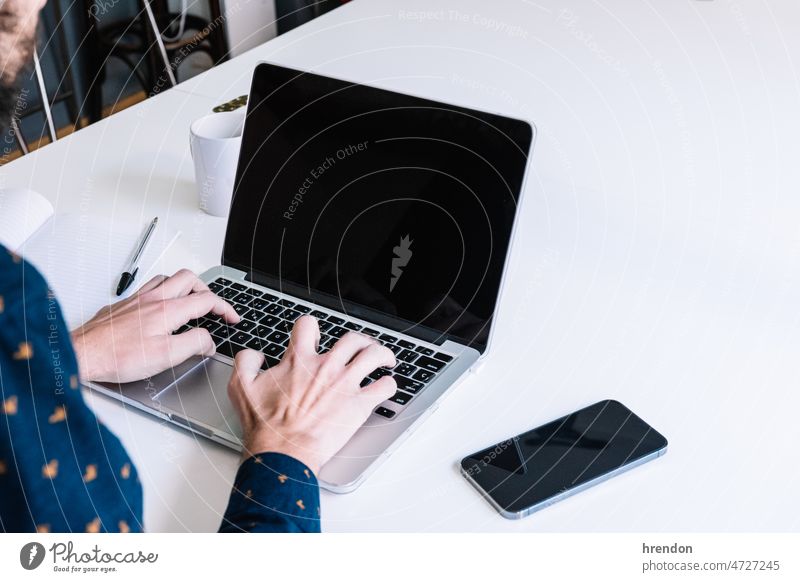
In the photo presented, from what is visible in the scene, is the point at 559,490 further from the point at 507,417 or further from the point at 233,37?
the point at 233,37

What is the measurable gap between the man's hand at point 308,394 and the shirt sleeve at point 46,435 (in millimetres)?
116

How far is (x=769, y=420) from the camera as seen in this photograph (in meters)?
0.63

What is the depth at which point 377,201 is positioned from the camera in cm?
75

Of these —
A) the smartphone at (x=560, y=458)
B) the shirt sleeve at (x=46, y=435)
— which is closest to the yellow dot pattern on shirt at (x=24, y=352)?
the shirt sleeve at (x=46, y=435)

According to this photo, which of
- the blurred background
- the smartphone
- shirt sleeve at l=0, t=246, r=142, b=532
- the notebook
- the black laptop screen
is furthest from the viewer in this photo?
the blurred background

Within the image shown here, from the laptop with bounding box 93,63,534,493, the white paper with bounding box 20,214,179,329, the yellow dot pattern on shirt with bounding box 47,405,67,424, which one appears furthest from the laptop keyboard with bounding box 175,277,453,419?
the yellow dot pattern on shirt with bounding box 47,405,67,424

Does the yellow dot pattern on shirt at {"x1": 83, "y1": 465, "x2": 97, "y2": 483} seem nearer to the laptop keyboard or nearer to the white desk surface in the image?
the white desk surface

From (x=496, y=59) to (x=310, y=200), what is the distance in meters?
0.60

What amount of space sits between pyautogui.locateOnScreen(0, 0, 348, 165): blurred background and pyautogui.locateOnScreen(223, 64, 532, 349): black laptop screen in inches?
59.4

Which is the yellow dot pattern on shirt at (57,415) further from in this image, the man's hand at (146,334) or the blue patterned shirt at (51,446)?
the man's hand at (146,334)

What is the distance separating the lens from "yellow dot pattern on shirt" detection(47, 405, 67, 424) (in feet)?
1.53

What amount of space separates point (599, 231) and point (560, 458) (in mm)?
344

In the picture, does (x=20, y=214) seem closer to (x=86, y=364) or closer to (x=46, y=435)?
(x=86, y=364)

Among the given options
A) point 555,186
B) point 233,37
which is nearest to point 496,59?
point 555,186
